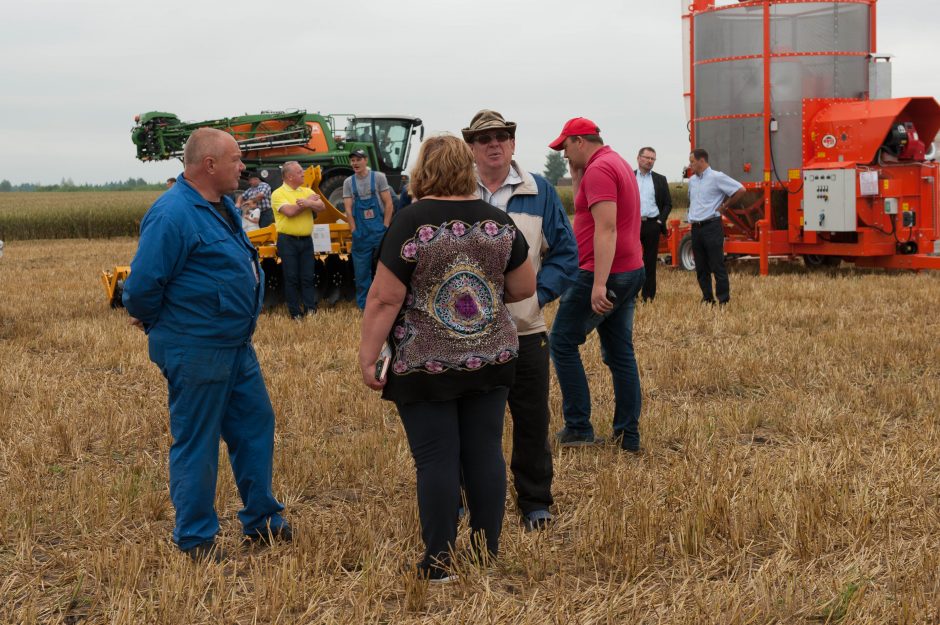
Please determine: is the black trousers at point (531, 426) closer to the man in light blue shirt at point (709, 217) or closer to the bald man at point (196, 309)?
the bald man at point (196, 309)

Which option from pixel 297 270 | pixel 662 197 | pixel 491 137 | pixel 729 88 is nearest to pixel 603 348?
pixel 491 137

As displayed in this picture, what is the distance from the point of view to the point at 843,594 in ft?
11.2

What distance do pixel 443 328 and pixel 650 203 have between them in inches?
310

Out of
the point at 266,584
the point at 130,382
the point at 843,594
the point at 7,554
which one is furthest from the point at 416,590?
the point at 130,382

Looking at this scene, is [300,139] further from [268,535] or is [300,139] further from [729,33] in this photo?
[268,535]

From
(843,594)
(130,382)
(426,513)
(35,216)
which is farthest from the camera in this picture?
(35,216)

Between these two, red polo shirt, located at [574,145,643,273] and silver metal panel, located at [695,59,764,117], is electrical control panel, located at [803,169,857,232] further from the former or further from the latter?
red polo shirt, located at [574,145,643,273]

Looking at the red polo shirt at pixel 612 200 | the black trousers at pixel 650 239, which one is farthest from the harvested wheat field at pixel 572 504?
the black trousers at pixel 650 239

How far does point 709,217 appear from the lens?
423 inches

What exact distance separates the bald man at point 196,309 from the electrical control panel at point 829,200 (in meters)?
10.9

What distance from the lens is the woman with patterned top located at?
3576mm

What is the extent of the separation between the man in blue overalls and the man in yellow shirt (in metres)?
0.35

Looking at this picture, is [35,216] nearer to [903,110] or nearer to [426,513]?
[903,110]

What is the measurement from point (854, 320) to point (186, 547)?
745 cm
